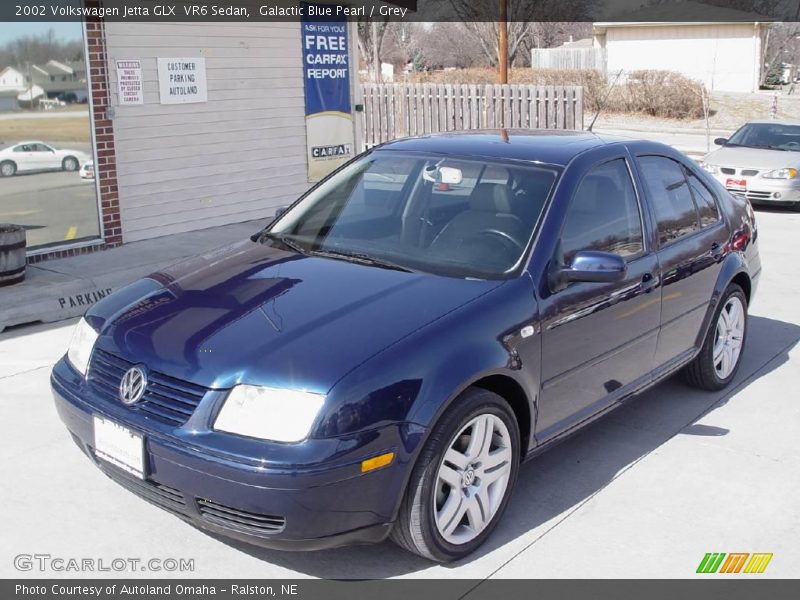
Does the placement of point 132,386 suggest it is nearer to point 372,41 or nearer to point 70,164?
point 70,164

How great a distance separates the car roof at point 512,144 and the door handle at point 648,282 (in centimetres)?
73

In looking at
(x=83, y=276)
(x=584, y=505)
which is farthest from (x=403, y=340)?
(x=83, y=276)

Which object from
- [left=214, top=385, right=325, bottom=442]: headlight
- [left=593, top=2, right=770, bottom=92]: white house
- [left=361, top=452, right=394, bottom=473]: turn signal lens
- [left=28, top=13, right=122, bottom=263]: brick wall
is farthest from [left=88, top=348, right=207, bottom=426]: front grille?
[left=593, top=2, right=770, bottom=92]: white house

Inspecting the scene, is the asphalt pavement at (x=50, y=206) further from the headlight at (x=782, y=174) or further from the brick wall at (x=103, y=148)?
the headlight at (x=782, y=174)

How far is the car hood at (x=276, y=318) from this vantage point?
3518mm

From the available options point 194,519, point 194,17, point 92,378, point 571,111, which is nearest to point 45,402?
point 92,378

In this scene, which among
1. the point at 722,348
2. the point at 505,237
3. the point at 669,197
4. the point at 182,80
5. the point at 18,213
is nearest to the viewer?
the point at 505,237

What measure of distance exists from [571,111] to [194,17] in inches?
326

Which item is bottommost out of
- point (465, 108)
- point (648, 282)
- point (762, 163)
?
point (762, 163)

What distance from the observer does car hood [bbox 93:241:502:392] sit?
3.52 m

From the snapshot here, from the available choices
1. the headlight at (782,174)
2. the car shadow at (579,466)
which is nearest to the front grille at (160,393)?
the car shadow at (579,466)

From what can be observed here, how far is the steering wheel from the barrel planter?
4.89 metres

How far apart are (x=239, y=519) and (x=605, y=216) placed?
7.98 feet

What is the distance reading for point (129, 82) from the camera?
9.87 m
